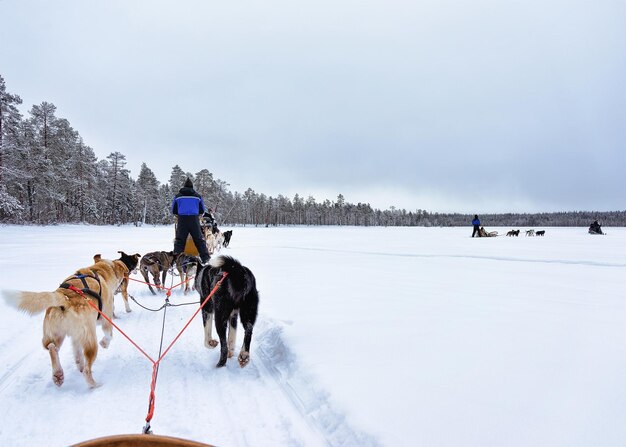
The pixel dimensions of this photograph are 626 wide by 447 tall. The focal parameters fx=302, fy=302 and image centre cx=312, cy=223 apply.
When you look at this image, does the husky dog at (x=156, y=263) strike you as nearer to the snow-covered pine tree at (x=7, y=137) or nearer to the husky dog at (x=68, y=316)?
the husky dog at (x=68, y=316)

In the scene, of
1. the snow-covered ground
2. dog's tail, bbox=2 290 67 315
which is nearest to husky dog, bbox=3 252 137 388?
dog's tail, bbox=2 290 67 315

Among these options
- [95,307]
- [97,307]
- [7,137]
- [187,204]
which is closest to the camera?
[95,307]

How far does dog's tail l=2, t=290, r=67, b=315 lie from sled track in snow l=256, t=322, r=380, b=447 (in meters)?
1.99

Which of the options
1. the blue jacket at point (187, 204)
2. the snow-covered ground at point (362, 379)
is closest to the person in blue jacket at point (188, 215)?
the blue jacket at point (187, 204)

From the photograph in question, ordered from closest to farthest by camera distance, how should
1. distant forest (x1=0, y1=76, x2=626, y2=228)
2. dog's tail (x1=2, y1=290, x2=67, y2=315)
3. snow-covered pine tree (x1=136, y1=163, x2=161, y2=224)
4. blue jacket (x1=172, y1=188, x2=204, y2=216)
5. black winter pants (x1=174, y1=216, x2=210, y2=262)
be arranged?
dog's tail (x1=2, y1=290, x2=67, y2=315), blue jacket (x1=172, y1=188, x2=204, y2=216), black winter pants (x1=174, y1=216, x2=210, y2=262), distant forest (x1=0, y1=76, x2=626, y2=228), snow-covered pine tree (x1=136, y1=163, x2=161, y2=224)

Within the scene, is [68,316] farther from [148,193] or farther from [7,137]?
[148,193]

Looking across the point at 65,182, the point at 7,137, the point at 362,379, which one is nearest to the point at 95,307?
the point at 362,379

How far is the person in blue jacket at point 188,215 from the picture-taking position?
6.50 metres

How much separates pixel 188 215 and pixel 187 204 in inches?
9.5

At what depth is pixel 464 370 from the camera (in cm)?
254

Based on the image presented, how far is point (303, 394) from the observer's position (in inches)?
103

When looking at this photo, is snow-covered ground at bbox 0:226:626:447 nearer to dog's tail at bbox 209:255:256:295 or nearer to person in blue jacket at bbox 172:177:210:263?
dog's tail at bbox 209:255:256:295

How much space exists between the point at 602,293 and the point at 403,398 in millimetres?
5297

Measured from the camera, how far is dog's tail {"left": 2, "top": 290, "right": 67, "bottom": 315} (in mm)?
2281
